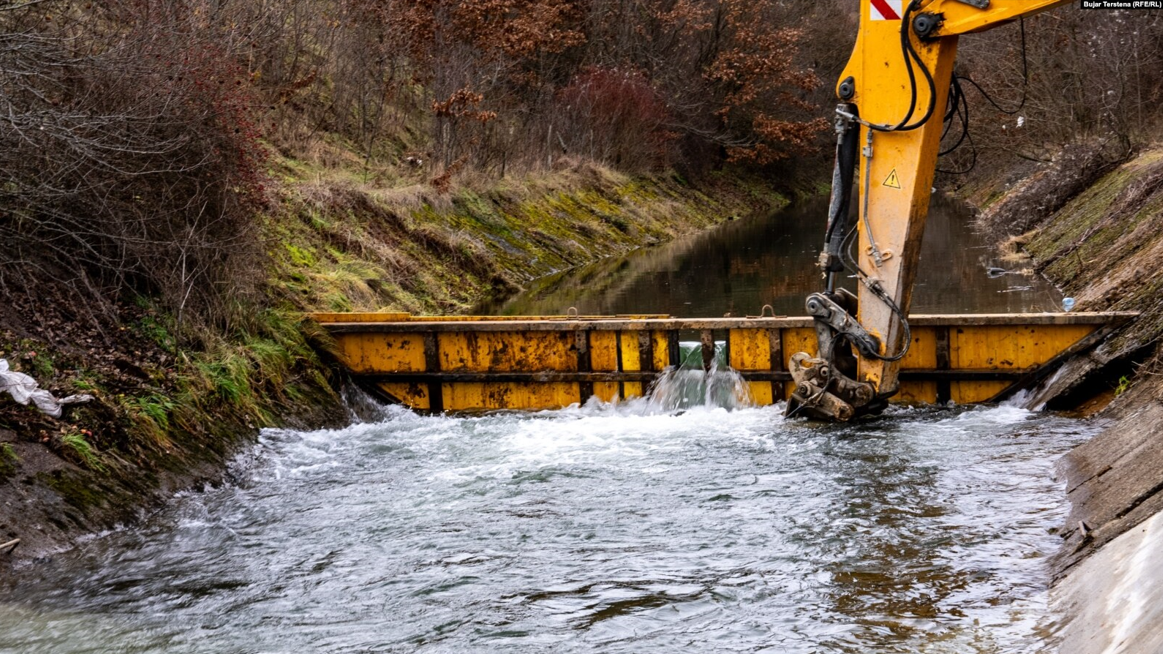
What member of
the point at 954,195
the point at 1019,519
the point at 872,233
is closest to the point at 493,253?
the point at 872,233

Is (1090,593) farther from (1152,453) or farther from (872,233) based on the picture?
(872,233)

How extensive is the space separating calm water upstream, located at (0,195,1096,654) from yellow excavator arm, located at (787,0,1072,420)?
536mm

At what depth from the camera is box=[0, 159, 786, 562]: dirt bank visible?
9750 millimetres

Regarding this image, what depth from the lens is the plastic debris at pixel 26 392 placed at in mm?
9969

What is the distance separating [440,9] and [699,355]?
1915 centimetres

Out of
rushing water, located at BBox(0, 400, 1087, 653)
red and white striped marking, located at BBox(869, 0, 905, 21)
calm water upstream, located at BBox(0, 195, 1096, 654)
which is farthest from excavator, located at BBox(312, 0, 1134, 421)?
rushing water, located at BBox(0, 400, 1087, 653)

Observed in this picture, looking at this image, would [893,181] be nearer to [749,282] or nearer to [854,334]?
[854,334]

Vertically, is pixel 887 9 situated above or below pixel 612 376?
above

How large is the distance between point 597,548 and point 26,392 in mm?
4896

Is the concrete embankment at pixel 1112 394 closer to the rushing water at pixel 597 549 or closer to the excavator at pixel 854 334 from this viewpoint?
the rushing water at pixel 597 549

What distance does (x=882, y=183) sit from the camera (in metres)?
12.1

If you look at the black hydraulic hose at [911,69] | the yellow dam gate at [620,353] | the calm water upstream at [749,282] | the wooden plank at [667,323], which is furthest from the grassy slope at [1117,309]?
the black hydraulic hose at [911,69]

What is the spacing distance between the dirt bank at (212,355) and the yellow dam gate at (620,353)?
2.70 ft

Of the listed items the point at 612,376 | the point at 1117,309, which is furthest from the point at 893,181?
the point at 612,376
